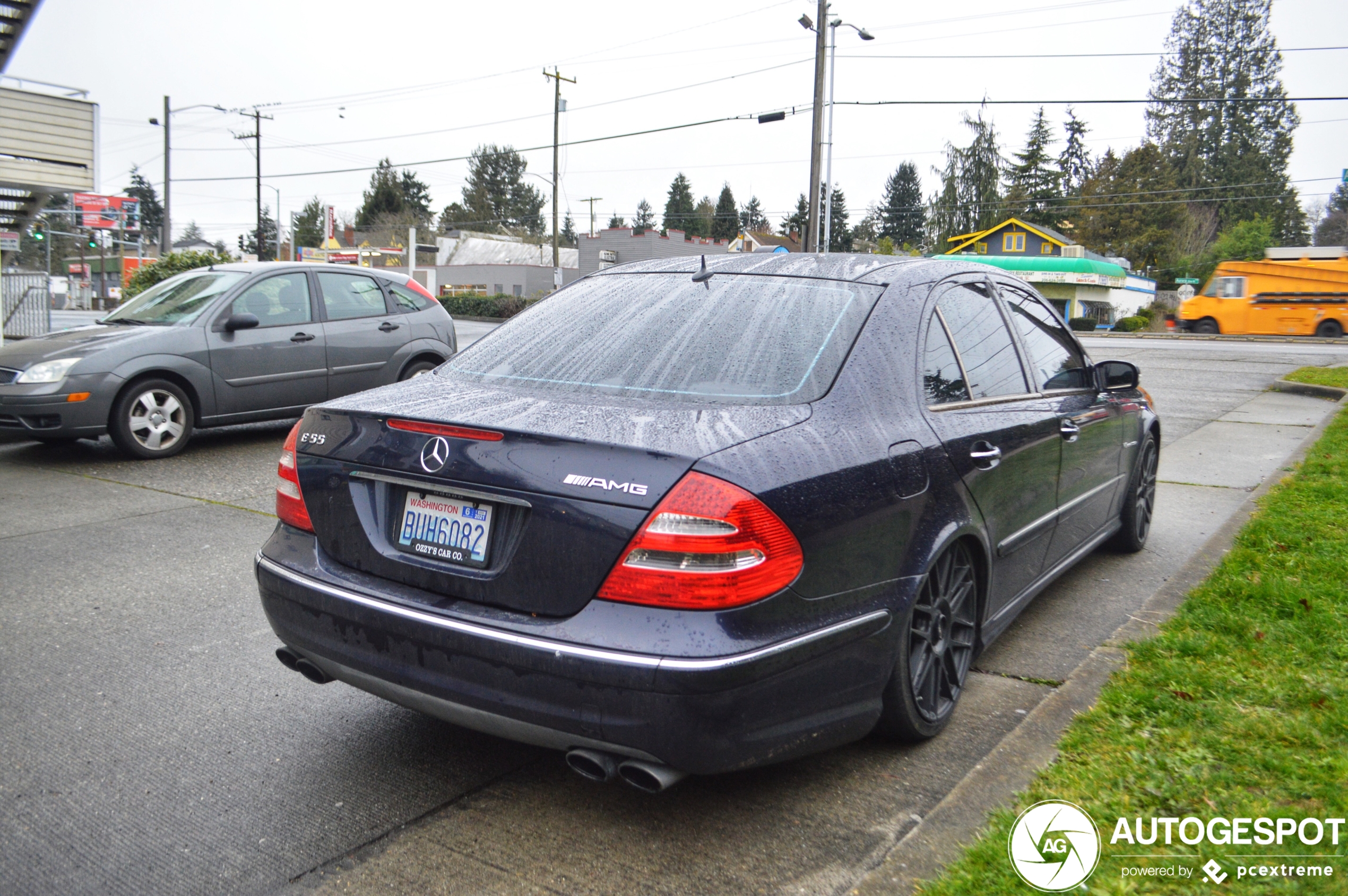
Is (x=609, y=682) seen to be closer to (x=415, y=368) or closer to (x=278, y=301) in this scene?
(x=278, y=301)

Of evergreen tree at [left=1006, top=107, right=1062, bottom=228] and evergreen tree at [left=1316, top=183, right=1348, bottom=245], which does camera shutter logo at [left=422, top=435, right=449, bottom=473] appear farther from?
evergreen tree at [left=1316, top=183, right=1348, bottom=245]

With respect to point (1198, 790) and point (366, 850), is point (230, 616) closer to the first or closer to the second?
point (366, 850)

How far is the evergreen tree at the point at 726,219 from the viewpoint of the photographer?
114 meters

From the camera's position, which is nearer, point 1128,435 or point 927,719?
point 927,719

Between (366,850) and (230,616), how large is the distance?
7.19 ft

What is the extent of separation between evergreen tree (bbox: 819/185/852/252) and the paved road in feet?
309

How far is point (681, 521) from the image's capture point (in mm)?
2336

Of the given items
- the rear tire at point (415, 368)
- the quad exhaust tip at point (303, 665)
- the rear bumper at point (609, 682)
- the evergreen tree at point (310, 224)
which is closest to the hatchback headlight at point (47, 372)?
the rear tire at point (415, 368)

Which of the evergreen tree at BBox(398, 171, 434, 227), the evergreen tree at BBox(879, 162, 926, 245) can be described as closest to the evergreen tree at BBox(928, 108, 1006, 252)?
→ the evergreen tree at BBox(879, 162, 926, 245)

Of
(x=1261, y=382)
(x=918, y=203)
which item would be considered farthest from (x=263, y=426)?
(x=918, y=203)

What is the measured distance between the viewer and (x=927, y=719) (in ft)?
10.3

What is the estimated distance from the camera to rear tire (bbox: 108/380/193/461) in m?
7.74

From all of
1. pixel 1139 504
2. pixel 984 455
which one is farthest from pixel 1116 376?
pixel 984 455

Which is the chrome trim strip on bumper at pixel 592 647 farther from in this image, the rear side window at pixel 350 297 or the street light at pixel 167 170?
the street light at pixel 167 170
